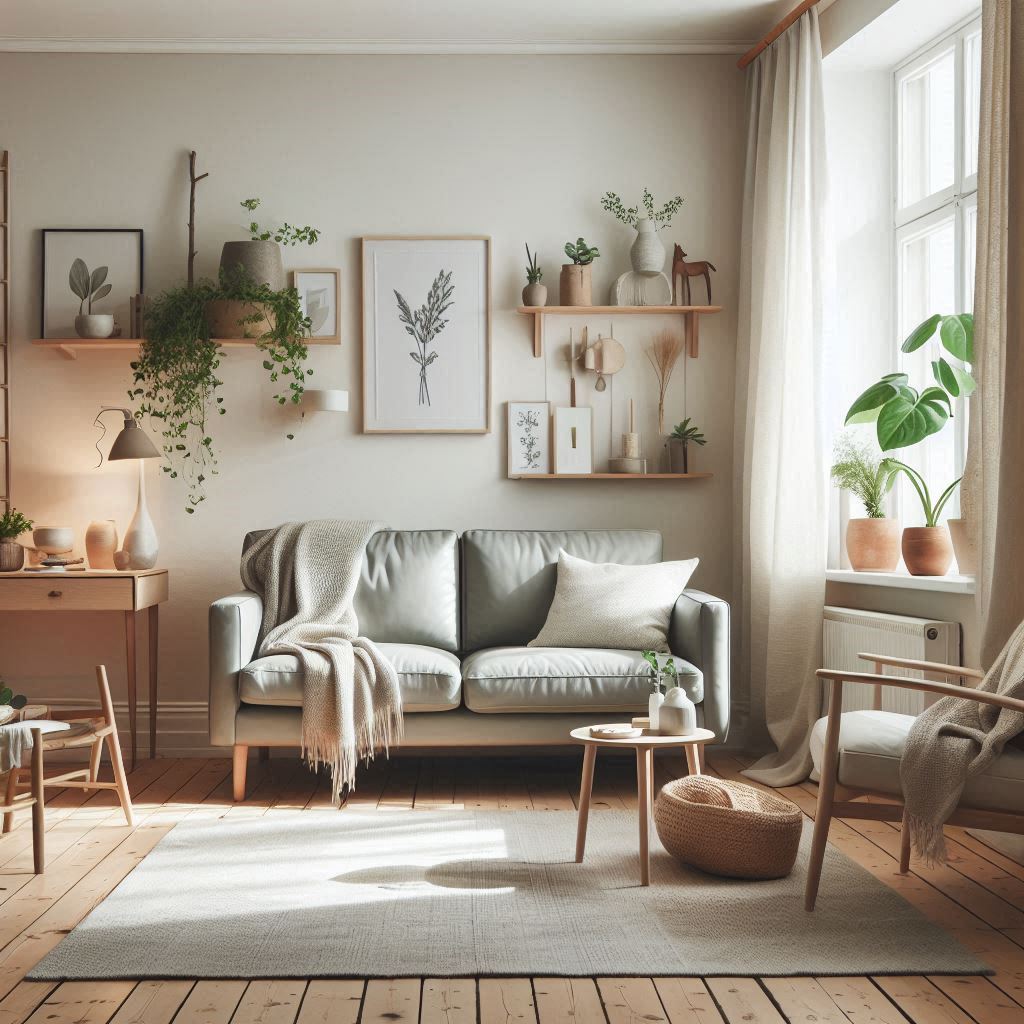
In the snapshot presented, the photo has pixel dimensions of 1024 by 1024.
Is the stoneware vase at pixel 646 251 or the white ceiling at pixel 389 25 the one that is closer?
the white ceiling at pixel 389 25

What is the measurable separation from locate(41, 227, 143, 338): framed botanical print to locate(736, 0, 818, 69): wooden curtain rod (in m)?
2.62

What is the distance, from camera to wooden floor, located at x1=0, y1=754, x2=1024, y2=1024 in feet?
6.60

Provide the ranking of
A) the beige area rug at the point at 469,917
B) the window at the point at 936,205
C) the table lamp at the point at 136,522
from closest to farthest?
1. the beige area rug at the point at 469,917
2. the window at the point at 936,205
3. the table lamp at the point at 136,522

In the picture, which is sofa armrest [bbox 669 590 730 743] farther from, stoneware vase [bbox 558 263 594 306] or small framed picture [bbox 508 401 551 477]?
stoneware vase [bbox 558 263 594 306]

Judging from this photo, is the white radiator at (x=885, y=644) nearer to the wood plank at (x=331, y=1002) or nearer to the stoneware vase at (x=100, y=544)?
the wood plank at (x=331, y=1002)

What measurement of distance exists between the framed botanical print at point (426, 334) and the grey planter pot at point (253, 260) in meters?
0.38

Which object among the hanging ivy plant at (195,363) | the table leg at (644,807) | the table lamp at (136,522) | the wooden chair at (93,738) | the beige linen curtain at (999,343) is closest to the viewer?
the table leg at (644,807)

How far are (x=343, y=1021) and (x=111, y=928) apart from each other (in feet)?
2.42

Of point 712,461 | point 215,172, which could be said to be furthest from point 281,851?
point 215,172

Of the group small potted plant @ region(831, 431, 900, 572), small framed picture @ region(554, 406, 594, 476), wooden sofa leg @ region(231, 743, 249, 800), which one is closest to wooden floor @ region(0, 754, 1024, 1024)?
wooden sofa leg @ region(231, 743, 249, 800)

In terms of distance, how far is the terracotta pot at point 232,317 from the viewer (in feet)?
14.3

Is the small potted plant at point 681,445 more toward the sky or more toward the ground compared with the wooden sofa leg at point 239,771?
more toward the sky

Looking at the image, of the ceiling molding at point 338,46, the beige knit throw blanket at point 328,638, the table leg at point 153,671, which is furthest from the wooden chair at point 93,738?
the ceiling molding at point 338,46

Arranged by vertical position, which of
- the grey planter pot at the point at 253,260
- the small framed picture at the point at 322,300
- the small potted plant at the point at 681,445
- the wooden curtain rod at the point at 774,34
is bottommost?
the small potted plant at the point at 681,445
